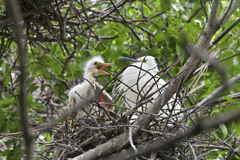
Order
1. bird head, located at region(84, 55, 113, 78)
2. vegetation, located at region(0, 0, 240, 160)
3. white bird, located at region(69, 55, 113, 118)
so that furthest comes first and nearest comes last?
bird head, located at region(84, 55, 113, 78) → white bird, located at region(69, 55, 113, 118) → vegetation, located at region(0, 0, 240, 160)

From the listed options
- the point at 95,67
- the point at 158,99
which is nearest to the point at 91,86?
the point at 95,67

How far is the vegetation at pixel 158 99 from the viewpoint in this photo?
1.16 metres

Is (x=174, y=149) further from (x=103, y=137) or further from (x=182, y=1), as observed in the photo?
(x=182, y=1)

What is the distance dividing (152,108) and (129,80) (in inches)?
48.2

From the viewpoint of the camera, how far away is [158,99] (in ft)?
4.82

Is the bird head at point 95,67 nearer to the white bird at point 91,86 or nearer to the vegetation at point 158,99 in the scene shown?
the white bird at point 91,86

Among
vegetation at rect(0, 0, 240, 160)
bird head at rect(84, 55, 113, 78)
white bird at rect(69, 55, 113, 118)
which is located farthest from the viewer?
bird head at rect(84, 55, 113, 78)

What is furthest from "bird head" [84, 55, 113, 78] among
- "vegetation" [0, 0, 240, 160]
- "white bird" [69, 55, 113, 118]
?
"vegetation" [0, 0, 240, 160]

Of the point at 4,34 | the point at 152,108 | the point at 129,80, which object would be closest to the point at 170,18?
the point at 129,80

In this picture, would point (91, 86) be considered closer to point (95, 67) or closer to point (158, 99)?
point (95, 67)

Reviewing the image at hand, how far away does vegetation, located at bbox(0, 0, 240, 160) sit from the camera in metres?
1.16

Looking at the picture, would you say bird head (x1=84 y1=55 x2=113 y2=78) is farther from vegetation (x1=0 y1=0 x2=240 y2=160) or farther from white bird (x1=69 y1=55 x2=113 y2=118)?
vegetation (x1=0 y1=0 x2=240 y2=160)

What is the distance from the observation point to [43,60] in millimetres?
2857

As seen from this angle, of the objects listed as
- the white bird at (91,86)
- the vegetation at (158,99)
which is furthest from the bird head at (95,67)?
the vegetation at (158,99)
